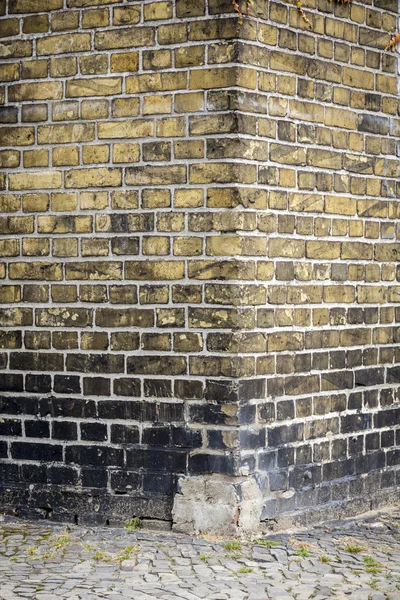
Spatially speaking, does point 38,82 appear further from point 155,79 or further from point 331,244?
point 331,244

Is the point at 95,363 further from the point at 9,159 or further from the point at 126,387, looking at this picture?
the point at 9,159

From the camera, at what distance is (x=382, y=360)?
847 cm

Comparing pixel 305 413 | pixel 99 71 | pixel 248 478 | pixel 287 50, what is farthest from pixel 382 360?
pixel 99 71

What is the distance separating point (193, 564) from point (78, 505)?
129 cm

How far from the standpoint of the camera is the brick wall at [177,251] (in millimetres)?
7289

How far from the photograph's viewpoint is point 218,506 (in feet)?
23.8

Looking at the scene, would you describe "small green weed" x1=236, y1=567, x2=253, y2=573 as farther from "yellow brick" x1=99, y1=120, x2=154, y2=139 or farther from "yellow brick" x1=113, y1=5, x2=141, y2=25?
"yellow brick" x1=113, y1=5, x2=141, y2=25

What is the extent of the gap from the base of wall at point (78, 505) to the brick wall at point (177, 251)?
0.01 meters

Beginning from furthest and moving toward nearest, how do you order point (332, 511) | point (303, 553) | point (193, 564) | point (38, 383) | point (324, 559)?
1. point (332, 511)
2. point (38, 383)
3. point (303, 553)
4. point (324, 559)
5. point (193, 564)

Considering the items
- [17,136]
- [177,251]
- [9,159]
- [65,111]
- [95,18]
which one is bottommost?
[177,251]

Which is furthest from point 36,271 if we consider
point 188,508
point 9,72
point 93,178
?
point 188,508

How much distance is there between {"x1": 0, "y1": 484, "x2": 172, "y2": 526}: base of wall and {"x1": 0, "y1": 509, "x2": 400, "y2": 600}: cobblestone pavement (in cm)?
11

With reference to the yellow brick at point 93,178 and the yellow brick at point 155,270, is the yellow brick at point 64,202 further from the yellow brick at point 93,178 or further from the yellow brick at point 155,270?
the yellow brick at point 155,270

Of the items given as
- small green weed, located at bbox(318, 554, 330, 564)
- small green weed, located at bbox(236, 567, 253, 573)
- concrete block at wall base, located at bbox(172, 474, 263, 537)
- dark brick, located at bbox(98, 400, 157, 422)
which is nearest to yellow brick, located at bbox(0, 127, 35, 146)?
dark brick, located at bbox(98, 400, 157, 422)
